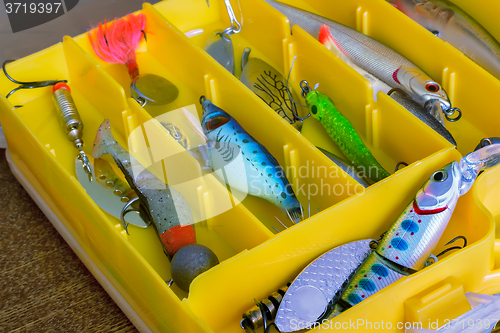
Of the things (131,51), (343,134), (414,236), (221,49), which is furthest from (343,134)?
(131,51)

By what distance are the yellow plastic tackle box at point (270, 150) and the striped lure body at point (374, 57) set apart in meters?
0.05

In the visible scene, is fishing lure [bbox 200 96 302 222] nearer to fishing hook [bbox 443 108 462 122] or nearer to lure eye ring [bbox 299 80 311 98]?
lure eye ring [bbox 299 80 311 98]

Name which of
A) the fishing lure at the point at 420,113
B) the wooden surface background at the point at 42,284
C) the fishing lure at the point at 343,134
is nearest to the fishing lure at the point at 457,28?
the fishing lure at the point at 420,113

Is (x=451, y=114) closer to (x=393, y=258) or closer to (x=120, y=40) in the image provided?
(x=393, y=258)

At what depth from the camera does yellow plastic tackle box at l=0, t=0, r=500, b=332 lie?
0.79 metres

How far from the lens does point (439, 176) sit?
0.85 m

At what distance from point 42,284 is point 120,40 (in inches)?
21.2

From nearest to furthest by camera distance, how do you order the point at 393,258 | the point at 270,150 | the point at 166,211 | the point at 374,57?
the point at 393,258
the point at 166,211
the point at 270,150
the point at 374,57

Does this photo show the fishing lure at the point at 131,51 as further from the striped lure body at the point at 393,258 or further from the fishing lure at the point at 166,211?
the striped lure body at the point at 393,258

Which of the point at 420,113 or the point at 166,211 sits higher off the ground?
the point at 420,113

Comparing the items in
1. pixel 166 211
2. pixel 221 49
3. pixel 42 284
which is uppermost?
pixel 221 49

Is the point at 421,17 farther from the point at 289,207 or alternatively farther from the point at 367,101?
the point at 289,207

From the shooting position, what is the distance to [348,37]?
1202 mm

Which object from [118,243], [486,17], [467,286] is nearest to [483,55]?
[486,17]
